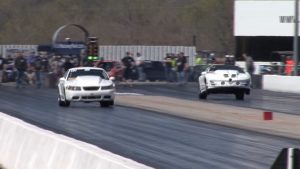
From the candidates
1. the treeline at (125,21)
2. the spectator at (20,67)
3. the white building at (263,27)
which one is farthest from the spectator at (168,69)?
the treeline at (125,21)

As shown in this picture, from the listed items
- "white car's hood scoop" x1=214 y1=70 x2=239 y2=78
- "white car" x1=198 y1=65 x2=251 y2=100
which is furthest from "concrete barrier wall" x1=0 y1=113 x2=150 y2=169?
"white car's hood scoop" x1=214 y1=70 x2=239 y2=78

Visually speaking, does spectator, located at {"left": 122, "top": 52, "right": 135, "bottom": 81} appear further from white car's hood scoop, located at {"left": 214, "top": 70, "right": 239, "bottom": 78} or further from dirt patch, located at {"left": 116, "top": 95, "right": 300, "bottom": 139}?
white car's hood scoop, located at {"left": 214, "top": 70, "right": 239, "bottom": 78}

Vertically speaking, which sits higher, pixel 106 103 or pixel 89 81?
pixel 89 81

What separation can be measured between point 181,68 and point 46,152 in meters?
36.4

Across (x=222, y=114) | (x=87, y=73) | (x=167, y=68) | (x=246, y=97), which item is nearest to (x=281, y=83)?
(x=246, y=97)

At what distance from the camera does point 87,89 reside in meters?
31.5

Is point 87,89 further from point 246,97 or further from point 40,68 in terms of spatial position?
point 40,68

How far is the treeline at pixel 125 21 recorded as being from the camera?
327ft

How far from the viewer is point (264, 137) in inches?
812

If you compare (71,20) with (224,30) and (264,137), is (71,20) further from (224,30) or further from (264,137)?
(264,137)

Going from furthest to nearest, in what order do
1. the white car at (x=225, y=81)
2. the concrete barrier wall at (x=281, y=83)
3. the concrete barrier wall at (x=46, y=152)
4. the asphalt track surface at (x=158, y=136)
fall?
the concrete barrier wall at (x=281, y=83)
the white car at (x=225, y=81)
the asphalt track surface at (x=158, y=136)
the concrete barrier wall at (x=46, y=152)

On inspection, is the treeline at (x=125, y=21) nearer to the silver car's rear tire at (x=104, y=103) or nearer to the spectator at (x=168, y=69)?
the spectator at (x=168, y=69)

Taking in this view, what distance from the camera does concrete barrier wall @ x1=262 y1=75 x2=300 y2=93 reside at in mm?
45531

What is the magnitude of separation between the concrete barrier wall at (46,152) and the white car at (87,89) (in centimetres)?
1476
